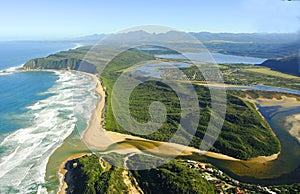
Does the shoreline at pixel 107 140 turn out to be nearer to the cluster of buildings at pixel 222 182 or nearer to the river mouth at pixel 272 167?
the river mouth at pixel 272 167

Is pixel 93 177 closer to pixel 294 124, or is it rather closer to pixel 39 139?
pixel 39 139

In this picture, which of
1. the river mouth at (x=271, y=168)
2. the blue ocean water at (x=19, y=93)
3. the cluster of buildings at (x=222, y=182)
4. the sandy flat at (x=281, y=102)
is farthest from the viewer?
the sandy flat at (x=281, y=102)

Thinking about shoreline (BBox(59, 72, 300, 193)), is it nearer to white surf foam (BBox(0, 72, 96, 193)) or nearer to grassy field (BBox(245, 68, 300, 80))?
white surf foam (BBox(0, 72, 96, 193))

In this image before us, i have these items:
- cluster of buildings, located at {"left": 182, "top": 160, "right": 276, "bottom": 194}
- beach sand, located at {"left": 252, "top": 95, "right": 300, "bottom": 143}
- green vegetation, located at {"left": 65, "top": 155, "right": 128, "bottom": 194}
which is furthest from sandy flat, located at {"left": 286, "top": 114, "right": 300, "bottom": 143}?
green vegetation, located at {"left": 65, "top": 155, "right": 128, "bottom": 194}

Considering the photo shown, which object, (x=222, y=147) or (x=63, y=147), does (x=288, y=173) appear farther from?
(x=63, y=147)

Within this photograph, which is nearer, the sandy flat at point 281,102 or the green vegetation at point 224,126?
the green vegetation at point 224,126

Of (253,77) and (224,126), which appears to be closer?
(224,126)

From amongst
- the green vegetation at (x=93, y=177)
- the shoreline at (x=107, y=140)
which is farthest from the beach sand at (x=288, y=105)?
the green vegetation at (x=93, y=177)

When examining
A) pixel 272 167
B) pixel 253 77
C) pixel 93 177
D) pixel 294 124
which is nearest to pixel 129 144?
pixel 93 177

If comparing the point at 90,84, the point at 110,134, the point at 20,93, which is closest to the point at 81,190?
the point at 110,134
